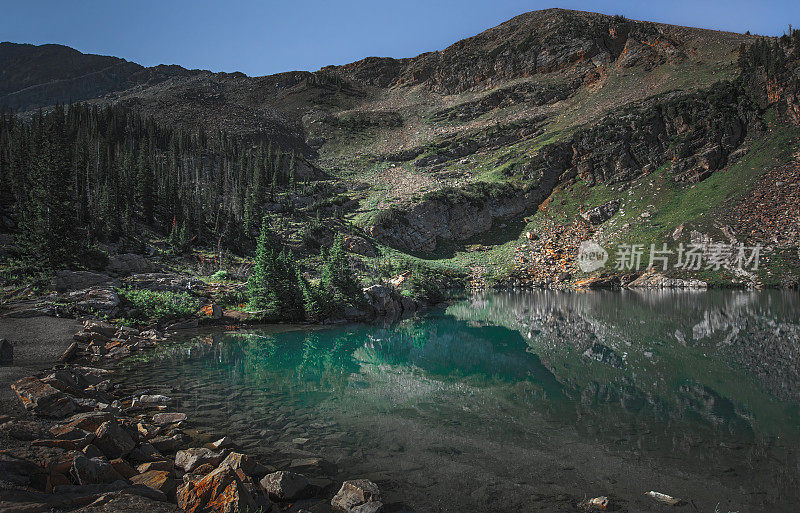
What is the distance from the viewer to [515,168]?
8875 centimetres

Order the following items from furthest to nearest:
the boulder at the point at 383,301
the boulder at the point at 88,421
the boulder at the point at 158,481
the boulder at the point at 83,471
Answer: the boulder at the point at 383,301
the boulder at the point at 88,421
the boulder at the point at 158,481
the boulder at the point at 83,471

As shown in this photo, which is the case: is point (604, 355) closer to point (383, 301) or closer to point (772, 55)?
point (383, 301)

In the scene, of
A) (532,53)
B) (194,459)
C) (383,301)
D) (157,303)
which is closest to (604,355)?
(194,459)

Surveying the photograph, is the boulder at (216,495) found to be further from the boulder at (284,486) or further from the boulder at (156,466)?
the boulder at (156,466)

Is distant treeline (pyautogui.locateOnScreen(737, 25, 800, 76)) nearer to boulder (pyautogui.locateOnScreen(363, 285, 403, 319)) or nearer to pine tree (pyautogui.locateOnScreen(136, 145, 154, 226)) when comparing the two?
boulder (pyautogui.locateOnScreen(363, 285, 403, 319))

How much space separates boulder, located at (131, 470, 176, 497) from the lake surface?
2.56 meters

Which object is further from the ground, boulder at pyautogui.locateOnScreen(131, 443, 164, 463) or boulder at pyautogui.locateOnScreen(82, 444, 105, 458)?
boulder at pyautogui.locateOnScreen(82, 444, 105, 458)

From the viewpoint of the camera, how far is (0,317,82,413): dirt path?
11.8 meters

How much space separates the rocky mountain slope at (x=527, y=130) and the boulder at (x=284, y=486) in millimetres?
61888

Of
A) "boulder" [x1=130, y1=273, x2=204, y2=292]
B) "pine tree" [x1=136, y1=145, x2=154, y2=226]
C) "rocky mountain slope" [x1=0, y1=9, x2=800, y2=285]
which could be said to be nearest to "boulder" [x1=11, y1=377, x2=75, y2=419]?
"boulder" [x1=130, y1=273, x2=204, y2=292]

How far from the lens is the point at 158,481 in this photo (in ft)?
19.7

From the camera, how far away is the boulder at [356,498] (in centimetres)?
622

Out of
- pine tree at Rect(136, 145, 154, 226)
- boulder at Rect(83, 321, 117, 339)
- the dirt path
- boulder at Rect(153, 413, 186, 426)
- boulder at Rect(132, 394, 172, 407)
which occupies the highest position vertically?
pine tree at Rect(136, 145, 154, 226)

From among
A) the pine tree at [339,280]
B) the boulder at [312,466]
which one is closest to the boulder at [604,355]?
the boulder at [312,466]
